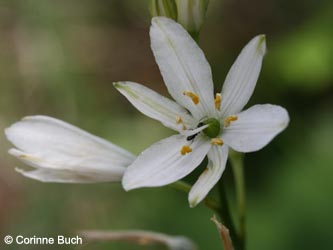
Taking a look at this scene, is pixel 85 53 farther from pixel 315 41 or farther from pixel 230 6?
pixel 315 41

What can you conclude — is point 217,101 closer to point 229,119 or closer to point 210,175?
point 229,119

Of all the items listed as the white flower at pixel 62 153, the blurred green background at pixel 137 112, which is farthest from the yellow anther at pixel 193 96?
the blurred green background at pixel 137 112

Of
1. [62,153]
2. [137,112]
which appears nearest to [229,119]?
[62,153]

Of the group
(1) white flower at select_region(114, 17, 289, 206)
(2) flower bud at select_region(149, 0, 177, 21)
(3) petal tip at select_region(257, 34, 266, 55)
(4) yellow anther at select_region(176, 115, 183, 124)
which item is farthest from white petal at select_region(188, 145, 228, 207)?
(2) flower bud at select_region(149, 0, 177, 21)

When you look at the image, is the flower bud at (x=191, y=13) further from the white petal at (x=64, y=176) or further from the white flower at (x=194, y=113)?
the white petal at (x=64, y=176)

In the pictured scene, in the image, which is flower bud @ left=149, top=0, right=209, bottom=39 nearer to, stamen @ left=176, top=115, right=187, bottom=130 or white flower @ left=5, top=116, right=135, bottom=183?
stamen @ left=176, top=115, right=187, bottom=130

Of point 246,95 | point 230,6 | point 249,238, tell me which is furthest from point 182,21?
point 230,6

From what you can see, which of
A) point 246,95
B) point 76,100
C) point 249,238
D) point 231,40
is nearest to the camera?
point 246,95
